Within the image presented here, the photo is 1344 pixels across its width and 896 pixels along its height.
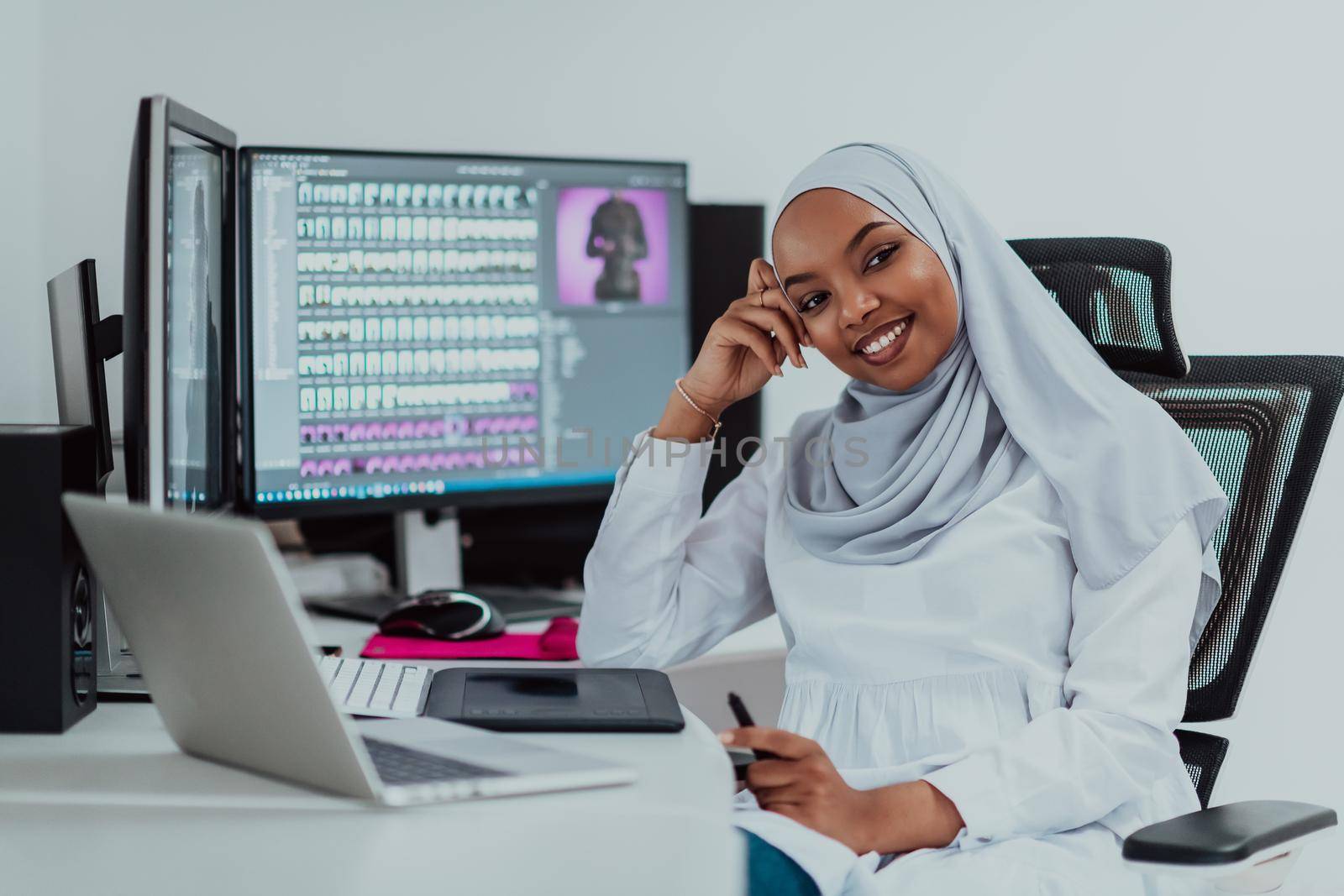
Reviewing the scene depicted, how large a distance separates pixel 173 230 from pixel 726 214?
1157 mm

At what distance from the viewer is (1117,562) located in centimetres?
117

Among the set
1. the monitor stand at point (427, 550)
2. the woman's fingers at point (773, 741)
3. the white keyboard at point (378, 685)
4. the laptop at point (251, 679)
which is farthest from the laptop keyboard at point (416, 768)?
the monitor stand at point (427, 550)

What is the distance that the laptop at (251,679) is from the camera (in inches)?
29.5

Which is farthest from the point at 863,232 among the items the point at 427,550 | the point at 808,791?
the point at 427,550

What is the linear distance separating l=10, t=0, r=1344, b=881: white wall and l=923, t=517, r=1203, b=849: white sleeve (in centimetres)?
100

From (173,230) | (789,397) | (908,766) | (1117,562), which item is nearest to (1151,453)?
(1117,562)

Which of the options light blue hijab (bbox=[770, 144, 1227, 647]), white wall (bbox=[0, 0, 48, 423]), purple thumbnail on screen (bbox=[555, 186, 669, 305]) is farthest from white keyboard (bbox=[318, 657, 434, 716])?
purple thumbnail on screen (bbox=[555, 186, 669, 305])

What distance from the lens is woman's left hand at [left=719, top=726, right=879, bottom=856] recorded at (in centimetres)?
107

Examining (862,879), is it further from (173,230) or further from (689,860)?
(173,230)

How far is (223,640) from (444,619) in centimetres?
79

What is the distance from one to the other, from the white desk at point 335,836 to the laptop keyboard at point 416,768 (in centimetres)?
2

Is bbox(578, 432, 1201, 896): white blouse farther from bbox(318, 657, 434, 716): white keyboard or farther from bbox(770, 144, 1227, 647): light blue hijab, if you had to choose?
bbox(318, 657, 434, 716): white keyboard

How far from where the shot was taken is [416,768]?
84cm

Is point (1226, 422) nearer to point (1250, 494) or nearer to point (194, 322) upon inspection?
point (1250, 494)
